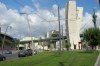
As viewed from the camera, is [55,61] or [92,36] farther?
[92,36]

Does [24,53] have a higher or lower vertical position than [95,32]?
lower

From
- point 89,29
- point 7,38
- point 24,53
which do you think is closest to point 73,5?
point 7,38

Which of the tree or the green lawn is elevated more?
the tree

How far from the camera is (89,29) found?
77500mm

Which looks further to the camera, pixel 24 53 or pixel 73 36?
pixel 73 36

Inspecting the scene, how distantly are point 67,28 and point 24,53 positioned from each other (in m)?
82.9

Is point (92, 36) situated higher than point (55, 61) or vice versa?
point (92, 36)

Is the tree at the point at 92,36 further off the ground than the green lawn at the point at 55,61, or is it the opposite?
the tree at the point at 92,36

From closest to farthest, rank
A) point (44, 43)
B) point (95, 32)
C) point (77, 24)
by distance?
1. point (95, 32)
2. point (77, 24)
3. point (44, 43)

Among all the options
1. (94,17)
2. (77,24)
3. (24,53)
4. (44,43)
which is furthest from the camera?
(44,43)

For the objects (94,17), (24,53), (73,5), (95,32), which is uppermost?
(73,5)

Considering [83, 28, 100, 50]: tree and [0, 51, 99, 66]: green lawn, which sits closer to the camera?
[0, 51, 99, 66]: green lawn

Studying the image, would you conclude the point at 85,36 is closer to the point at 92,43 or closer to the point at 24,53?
the point at 92,43

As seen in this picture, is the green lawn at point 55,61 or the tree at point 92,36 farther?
the tree at point 92,36
